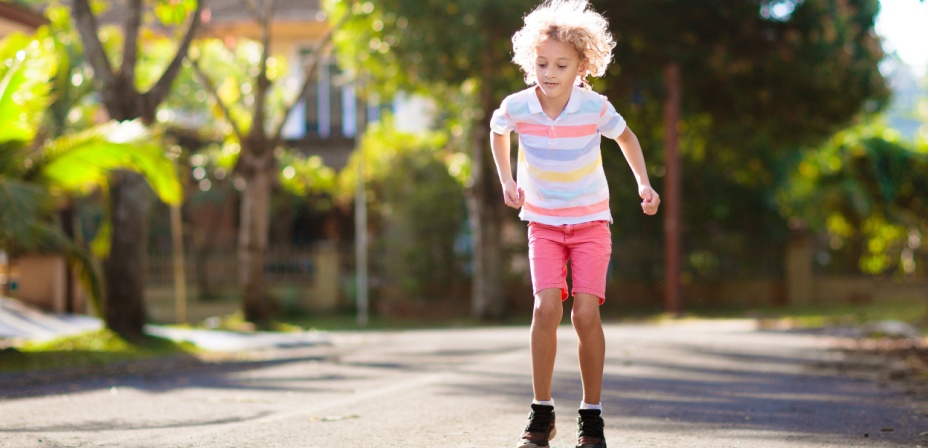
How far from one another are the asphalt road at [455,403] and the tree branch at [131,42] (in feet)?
10.5

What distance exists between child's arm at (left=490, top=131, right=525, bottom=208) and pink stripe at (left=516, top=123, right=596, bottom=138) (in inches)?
4.9

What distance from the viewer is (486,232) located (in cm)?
2394

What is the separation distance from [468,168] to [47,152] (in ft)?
46.1

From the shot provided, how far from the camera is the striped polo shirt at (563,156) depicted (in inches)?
221

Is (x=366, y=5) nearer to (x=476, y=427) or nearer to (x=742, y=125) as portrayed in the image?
(x=742, y=125)

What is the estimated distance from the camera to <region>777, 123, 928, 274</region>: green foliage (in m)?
26.9

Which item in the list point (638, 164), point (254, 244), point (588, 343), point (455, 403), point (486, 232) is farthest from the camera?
point (486, 232)

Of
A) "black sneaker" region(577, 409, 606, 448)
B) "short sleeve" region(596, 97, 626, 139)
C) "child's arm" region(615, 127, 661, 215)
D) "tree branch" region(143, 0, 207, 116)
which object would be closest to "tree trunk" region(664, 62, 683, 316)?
"tree branch" region(143, 0, 207, 116)

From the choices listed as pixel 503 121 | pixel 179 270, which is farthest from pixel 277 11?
pixel 503 121

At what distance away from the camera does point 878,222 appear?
2762 cm

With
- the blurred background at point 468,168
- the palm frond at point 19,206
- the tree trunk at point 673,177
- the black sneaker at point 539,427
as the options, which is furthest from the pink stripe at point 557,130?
the tree trunk at point 673,177

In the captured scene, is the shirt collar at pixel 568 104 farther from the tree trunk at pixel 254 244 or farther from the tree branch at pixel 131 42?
the tree trunk at pixel 254 244

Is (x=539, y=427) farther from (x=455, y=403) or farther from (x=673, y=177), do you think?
(x=673, y=177)

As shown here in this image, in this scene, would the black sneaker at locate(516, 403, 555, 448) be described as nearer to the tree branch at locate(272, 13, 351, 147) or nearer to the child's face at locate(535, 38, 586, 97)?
the child's face at locate(535, 38, 586, 97)
